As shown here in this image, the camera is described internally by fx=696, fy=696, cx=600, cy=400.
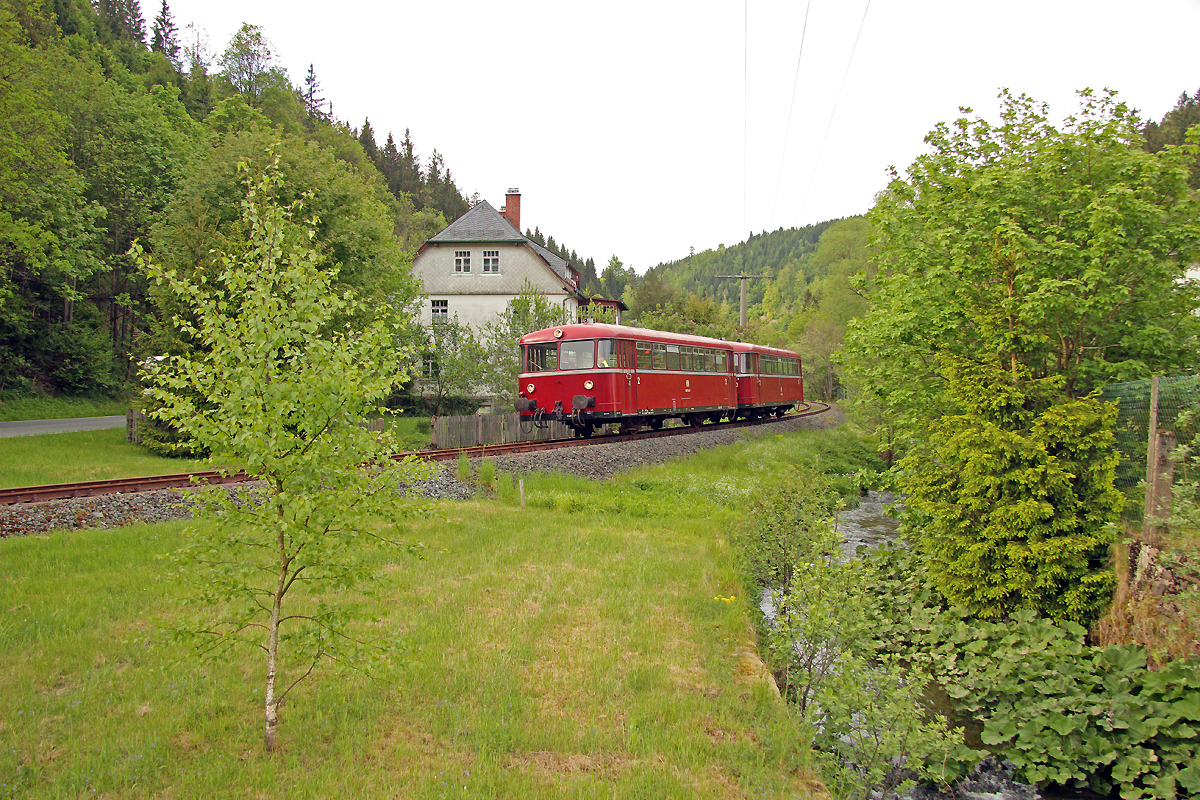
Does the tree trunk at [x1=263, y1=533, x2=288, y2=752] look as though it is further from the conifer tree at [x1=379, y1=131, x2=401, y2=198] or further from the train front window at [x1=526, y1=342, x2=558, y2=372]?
the conifer tree at [x1=379, y1=131, x2=401, y2=198]

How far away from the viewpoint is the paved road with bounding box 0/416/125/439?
22.7 meters

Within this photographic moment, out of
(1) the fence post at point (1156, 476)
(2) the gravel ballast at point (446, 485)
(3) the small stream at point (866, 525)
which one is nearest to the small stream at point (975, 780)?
(3) the small stream at point (866, 525)

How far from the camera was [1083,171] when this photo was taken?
1223 cm

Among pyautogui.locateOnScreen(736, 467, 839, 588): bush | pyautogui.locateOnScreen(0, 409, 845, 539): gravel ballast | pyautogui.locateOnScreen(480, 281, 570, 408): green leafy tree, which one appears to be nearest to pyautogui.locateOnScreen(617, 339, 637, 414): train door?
pyautogui.locateOnScreen(0, 409, 845, 539): gravel ballast

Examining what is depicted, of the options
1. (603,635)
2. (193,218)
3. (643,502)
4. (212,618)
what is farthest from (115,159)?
(603,635)

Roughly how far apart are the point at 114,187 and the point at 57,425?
16.6m

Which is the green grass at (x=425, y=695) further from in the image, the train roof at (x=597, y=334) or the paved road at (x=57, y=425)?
the paved road at (x=57, y=425)

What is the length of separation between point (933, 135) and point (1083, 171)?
11.0ft

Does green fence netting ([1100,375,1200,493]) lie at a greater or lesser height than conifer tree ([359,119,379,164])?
lesser

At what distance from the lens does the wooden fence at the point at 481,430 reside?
20692mm

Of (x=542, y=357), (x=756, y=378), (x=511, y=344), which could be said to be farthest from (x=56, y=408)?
(x=756, y=378)

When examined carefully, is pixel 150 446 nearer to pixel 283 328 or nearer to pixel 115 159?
pixel 283 328

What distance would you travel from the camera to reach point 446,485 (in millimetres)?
14797

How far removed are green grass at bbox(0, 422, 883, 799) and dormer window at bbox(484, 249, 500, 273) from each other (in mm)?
31806
